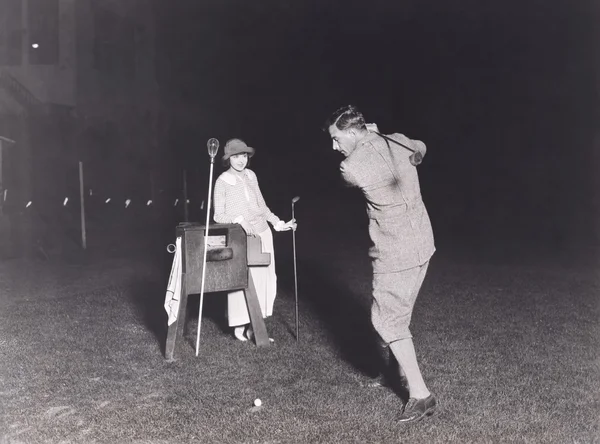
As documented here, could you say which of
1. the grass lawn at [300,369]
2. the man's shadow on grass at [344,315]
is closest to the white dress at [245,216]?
the grass lawn at [300,369]

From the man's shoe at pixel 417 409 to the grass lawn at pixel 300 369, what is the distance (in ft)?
0.20

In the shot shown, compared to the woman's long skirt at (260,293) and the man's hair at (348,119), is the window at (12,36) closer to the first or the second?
the woman's long skirt at (260,293)

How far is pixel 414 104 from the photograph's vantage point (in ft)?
69.7

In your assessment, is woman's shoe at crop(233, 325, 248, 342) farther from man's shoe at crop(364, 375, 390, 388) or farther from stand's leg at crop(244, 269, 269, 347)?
man's shoe at crop(364, 375, 390, 388)

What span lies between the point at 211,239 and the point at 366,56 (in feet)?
50.1

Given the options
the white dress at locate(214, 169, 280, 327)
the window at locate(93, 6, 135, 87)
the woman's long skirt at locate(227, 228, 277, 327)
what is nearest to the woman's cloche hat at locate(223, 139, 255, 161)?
the white dress at locate(214, 169, 280, 327)

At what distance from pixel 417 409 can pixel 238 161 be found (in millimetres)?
2967

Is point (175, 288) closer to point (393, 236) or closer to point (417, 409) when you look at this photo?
point (393, 236)

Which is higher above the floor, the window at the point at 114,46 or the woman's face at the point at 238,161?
the window at the point at 114,46

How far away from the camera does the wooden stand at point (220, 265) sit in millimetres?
6047

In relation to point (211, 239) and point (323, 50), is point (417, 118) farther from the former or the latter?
point (211, 239)

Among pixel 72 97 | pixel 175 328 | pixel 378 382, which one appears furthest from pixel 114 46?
pixel 378 382

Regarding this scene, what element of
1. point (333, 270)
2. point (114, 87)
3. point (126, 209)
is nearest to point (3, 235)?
point (333, 270)

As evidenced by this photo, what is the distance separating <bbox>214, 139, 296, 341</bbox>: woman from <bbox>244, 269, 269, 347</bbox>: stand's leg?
8.6 inches
